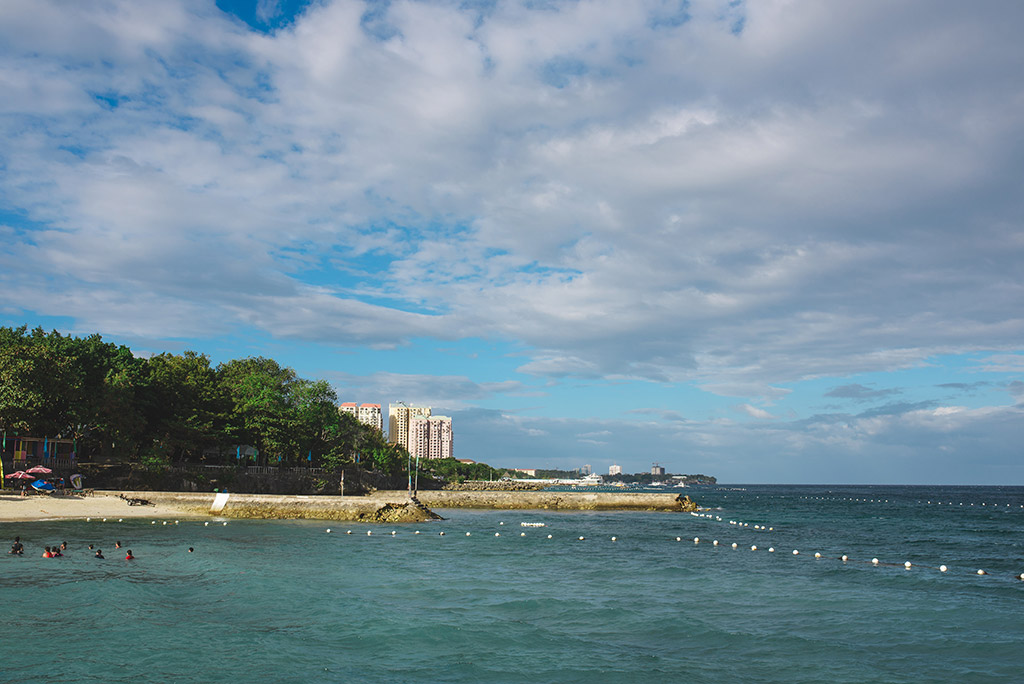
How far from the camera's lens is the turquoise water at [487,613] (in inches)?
680

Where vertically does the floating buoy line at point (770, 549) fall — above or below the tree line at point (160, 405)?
below

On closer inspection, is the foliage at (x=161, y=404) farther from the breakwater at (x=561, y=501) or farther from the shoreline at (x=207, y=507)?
the breakwater at (x=561, y=501)

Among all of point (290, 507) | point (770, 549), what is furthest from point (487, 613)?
point (290, 507)

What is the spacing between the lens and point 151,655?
17.4 meters

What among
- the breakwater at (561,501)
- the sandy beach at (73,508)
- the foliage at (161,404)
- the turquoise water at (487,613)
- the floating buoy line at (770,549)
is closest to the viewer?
the turquoise water at (487,613)

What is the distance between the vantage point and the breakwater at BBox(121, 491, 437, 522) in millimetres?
58875

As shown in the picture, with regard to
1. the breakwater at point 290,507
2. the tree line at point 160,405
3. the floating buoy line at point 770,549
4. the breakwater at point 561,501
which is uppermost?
the tree line at point 160,405

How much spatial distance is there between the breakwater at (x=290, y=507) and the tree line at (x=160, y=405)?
34.3 feet

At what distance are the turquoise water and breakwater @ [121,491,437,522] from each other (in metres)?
14.3

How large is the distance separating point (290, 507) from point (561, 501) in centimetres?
4025

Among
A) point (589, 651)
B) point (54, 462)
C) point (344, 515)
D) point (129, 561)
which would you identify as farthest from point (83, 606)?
point (54, 462)

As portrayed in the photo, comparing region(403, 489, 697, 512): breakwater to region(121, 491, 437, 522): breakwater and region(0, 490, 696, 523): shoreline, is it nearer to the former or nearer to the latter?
region(121, 491, 437, 522): breakwater

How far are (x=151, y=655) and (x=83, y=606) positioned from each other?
23.0ft

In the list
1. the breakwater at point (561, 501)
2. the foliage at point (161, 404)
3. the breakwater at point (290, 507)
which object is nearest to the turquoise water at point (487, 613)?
the breakwater at point (290, 507)
